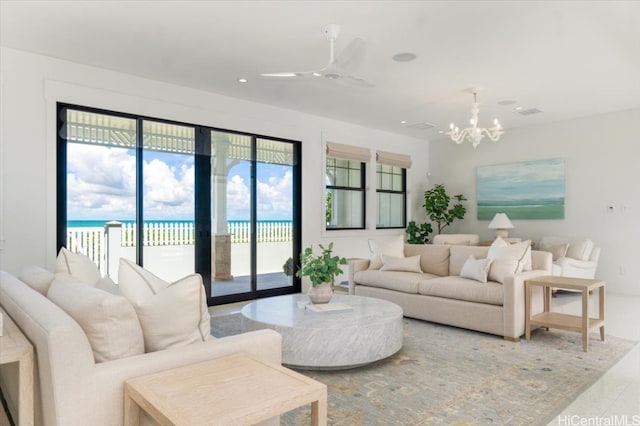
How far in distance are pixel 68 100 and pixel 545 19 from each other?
14.6ft

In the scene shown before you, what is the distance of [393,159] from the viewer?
310 inches

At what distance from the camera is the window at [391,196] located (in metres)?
7.82

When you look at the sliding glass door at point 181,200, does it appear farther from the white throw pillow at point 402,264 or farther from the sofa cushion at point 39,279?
the sofa cushion at point 39,279

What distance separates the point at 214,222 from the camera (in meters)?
5.49

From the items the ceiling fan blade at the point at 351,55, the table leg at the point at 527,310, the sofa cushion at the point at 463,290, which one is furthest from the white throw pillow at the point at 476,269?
the ceiling fan blade at the point at 351,55

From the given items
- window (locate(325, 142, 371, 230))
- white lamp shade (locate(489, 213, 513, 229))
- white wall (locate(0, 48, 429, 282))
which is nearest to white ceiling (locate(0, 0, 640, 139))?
white wall (locate(0, 48, 429, 282))

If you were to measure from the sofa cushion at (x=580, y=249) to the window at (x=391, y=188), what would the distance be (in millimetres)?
2940

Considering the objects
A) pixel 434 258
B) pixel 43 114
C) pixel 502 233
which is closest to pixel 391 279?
pixel 434 258

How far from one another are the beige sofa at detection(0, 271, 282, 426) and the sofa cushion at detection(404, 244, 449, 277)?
→ 383 cm

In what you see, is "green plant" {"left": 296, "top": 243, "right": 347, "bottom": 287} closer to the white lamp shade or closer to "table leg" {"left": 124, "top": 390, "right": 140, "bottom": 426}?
"table leg" {"left": 124, "top": 390, "right": 140, "bottom": 426}

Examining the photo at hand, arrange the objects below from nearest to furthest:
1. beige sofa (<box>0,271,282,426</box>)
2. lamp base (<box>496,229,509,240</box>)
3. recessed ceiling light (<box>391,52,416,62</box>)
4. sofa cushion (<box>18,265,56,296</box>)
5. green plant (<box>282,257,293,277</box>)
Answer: beige sofa (<box>0,271,282,426</box>) → sofa cushion (<box>18,265,56,296</box>) → recessed ceiling light (<box>391,52,416,62</box>) → green plant (<box>282,257,293,277</box>) → lamp base (<box>496,229,509,240</box>)

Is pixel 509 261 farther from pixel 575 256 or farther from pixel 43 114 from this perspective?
pixel 43 114

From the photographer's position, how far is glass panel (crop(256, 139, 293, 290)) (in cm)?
601

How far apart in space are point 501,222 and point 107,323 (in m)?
6.71
